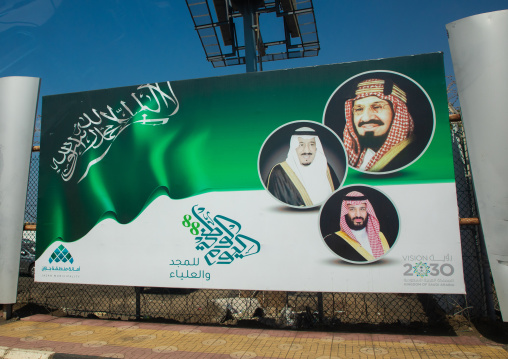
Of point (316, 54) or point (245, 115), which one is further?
point (316, 54)

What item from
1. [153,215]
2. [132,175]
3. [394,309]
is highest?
[132,175]

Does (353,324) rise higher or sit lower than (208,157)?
lower

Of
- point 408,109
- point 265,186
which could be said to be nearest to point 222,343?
point 265,186

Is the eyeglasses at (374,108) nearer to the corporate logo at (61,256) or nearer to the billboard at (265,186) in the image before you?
the billboard at (265,186)

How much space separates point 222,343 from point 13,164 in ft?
14.2

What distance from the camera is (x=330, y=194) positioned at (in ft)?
15.9

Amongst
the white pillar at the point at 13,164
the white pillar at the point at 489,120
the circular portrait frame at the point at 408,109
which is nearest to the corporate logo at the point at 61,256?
the white pillar at the point at 13,164

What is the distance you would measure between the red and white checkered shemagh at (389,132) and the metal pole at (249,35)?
18.2 ft

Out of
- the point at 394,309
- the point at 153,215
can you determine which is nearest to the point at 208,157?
the point at 153,215

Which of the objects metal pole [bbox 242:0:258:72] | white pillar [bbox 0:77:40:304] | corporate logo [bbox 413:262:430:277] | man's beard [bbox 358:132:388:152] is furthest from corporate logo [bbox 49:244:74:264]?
metal pole [bbox 242:0:258:72]

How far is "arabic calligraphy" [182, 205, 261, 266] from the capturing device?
5035mm

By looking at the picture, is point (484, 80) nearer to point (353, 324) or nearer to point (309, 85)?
point (309, 85)

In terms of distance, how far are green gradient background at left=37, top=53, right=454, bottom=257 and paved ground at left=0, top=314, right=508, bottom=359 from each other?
148 centimetres

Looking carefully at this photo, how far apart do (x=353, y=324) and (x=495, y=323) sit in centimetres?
174
